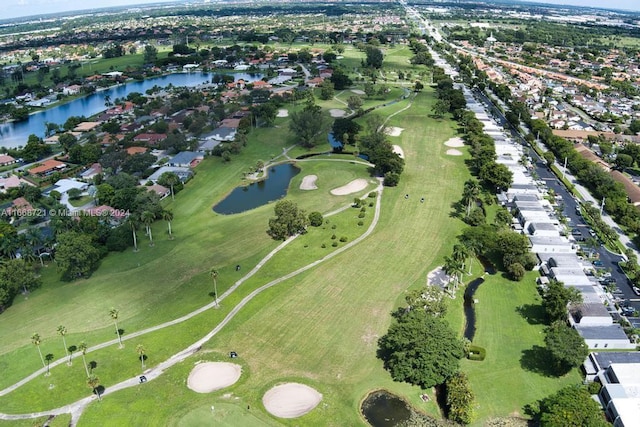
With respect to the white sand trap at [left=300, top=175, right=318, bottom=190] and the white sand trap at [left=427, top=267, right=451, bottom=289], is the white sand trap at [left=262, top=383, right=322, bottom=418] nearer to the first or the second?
the white sand trap at [left=427, top=267, right=451, bottom=289]

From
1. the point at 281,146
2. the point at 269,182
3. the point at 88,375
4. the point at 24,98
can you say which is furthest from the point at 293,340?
the point at 24,98

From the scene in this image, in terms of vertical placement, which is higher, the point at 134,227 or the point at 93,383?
the point at 134,227

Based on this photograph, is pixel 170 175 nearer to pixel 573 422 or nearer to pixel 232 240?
pixel 232 240

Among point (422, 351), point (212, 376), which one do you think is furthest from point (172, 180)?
point (422, 351)

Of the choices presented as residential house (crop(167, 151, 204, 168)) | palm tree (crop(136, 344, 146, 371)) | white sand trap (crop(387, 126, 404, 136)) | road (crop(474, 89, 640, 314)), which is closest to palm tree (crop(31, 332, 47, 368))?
palm tree (crop(136, 344, 146, 371))

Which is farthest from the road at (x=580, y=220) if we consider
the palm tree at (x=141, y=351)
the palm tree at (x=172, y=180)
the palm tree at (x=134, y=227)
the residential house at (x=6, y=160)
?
the residential house at (x=6, y=160)

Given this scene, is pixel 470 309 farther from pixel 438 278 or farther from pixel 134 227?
pixel 134 227

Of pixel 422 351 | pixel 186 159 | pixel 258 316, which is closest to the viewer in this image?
pixel 422 351
